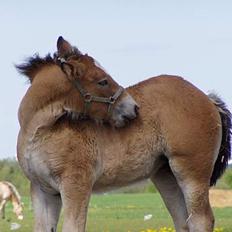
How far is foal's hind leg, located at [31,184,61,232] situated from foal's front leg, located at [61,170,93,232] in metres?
0.33

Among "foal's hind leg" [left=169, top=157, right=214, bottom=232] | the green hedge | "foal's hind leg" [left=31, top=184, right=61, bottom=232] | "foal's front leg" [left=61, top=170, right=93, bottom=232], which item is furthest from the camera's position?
the green hedge

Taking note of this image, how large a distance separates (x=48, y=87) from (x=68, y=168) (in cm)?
80

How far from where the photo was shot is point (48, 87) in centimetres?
855

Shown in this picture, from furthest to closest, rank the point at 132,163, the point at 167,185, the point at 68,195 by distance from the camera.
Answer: the point at 167,185 < the point at 132,163 < the point at 68,195

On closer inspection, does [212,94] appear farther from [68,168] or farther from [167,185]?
[68,168]

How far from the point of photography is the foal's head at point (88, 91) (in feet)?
27.8

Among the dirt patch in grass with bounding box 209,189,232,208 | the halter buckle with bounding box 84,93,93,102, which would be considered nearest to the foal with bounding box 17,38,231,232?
the halter buckle with bounding box 84,93,93,102

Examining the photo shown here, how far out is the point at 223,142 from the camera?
9703 mm

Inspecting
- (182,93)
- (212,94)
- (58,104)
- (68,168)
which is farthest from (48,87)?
(212,94)

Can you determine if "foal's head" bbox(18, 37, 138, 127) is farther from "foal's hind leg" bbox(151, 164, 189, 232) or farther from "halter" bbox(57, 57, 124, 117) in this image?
"foal's hind leg" bbox(151, 164, 189, 232)

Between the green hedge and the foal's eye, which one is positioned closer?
the foal's eye

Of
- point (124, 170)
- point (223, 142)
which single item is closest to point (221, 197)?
point (223, 142)

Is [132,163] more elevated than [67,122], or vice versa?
[67,122]

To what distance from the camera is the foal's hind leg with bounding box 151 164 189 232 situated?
9500mm
